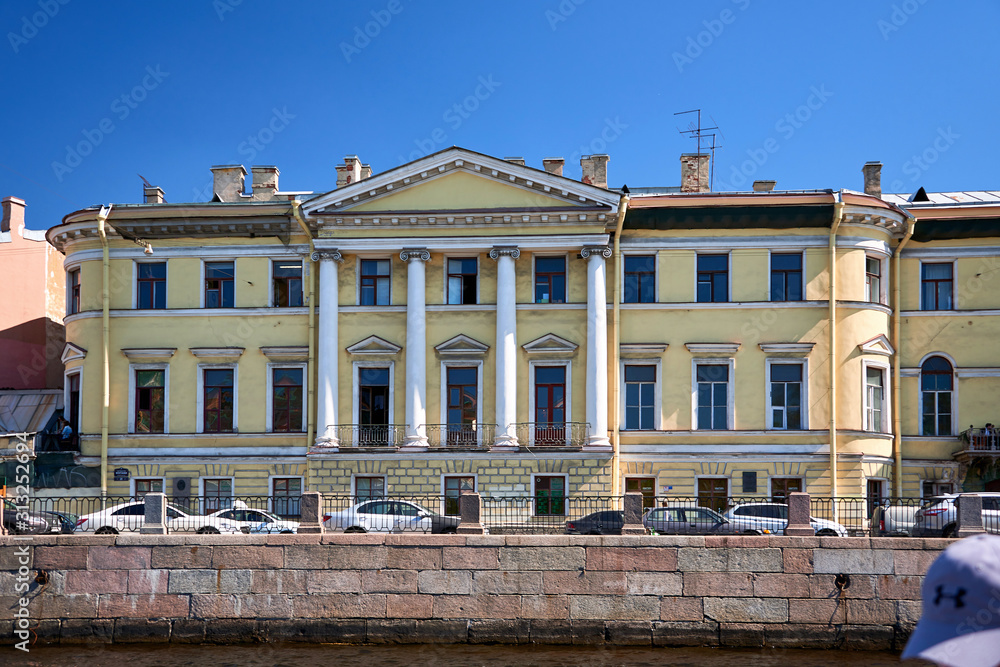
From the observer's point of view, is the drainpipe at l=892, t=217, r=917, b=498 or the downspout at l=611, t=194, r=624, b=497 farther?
the drainpipe at l=892, t=217, r=917, b=498

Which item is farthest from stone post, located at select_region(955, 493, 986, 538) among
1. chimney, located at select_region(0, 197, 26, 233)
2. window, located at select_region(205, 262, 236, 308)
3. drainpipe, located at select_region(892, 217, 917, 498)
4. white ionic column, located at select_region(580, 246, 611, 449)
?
chimney, located at select_region(0, 197, 26, 233)

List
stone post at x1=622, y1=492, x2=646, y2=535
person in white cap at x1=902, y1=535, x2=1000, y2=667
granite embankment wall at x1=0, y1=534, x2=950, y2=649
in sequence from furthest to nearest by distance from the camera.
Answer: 1. stone post at x1=622, y1=492, x2=646, y2=535
2. granite embankment wall at x1=0, y1=534, x2=950, y2=649
3. person in white cap at x1=902, y1=535, x2=1000, y2=667

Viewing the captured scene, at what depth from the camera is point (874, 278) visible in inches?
1025

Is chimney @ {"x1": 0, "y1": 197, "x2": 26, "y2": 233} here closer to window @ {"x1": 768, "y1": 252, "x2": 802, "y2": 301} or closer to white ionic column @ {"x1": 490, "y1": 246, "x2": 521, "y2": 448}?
white ionic column @ {"x1": 490, "y1": 246, "x2": 521, "y2": 448}

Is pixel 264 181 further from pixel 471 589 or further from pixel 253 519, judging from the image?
pixel 471 589

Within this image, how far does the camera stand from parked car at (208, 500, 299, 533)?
20.0m

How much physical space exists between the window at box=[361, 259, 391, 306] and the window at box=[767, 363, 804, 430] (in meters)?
9.93

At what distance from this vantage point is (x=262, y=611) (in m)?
16.2

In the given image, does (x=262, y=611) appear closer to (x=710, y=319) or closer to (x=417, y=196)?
(x=417, y=196)

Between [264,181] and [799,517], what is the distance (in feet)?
63.7

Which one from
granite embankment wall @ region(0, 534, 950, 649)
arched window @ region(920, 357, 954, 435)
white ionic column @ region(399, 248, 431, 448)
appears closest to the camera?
granite embankment wall @ region(0, 534, 950, 649)

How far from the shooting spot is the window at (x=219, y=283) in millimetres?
26422

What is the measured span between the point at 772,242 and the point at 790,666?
1334 centimetres

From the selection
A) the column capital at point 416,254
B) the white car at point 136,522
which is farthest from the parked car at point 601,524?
the column capital at point 416,254
